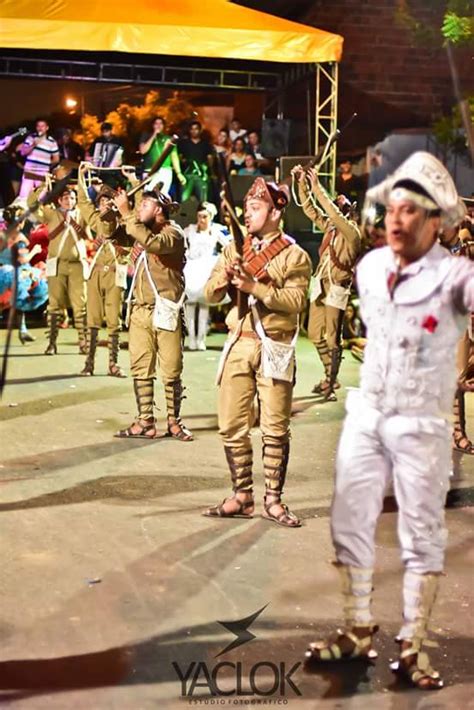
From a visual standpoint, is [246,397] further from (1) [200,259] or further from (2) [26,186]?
(2) [26,186]

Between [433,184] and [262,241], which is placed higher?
[433,184]

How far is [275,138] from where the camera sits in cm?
2059

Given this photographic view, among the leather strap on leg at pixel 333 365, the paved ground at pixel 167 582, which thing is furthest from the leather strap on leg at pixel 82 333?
the paved ground at pixel 167 582

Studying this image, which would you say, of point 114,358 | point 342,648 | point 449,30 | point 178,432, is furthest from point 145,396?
point 449,30

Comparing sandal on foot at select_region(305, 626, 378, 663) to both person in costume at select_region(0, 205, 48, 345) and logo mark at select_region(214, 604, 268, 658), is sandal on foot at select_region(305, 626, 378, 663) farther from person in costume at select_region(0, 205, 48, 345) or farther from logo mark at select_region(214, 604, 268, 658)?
person in costume at select_region(0, 205, 48, 345)

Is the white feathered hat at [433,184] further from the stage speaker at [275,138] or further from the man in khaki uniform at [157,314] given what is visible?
the stage speaker at [275,138]

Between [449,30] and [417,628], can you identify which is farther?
[449,30]

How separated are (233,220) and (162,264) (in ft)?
10.3

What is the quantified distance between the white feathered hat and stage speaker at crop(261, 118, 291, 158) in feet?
49.7

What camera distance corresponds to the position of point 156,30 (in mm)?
19516

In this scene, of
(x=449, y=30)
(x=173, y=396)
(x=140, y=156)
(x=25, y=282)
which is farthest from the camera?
(x=140, y=156)

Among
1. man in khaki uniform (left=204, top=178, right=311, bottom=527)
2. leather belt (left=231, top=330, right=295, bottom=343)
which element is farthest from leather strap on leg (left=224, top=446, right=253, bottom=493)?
leather belt (left=231, top=330, right=295, bottom=343)

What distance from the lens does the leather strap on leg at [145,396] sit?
35.7ft

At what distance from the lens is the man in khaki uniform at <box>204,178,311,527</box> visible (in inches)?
309
